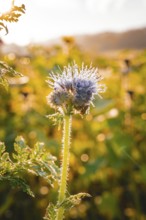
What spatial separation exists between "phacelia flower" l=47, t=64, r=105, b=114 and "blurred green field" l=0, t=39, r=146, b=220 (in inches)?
93.6

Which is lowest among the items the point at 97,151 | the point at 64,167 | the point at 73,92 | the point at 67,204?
the point at 67,204

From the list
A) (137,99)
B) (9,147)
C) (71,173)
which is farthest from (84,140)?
(9,147)

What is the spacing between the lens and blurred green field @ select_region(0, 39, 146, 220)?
415cm

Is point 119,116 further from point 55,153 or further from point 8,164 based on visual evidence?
point 8,164

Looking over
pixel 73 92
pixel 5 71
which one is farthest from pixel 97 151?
pixel 5 71

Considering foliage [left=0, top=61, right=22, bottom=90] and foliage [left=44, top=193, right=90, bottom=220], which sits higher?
foliage [left=0, top=61, right=22, bottom=90]

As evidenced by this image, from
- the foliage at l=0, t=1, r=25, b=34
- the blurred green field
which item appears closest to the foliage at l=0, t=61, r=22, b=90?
the foliage at l=0, t=1, r=25, b=34

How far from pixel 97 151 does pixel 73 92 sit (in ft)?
10.7

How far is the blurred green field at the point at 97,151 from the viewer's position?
163 inches

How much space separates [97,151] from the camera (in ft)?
15.5

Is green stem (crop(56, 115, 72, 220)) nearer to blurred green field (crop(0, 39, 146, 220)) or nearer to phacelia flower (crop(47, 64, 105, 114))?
phacelia flower (crop(47, 64, 105, 114))

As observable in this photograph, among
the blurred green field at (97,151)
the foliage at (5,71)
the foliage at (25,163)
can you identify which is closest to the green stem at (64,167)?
the foliage at (25,163)

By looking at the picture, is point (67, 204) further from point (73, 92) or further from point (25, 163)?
point (73, 92)

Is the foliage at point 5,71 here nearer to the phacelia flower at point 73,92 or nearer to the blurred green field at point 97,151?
the phacelia flower at point 73,92
